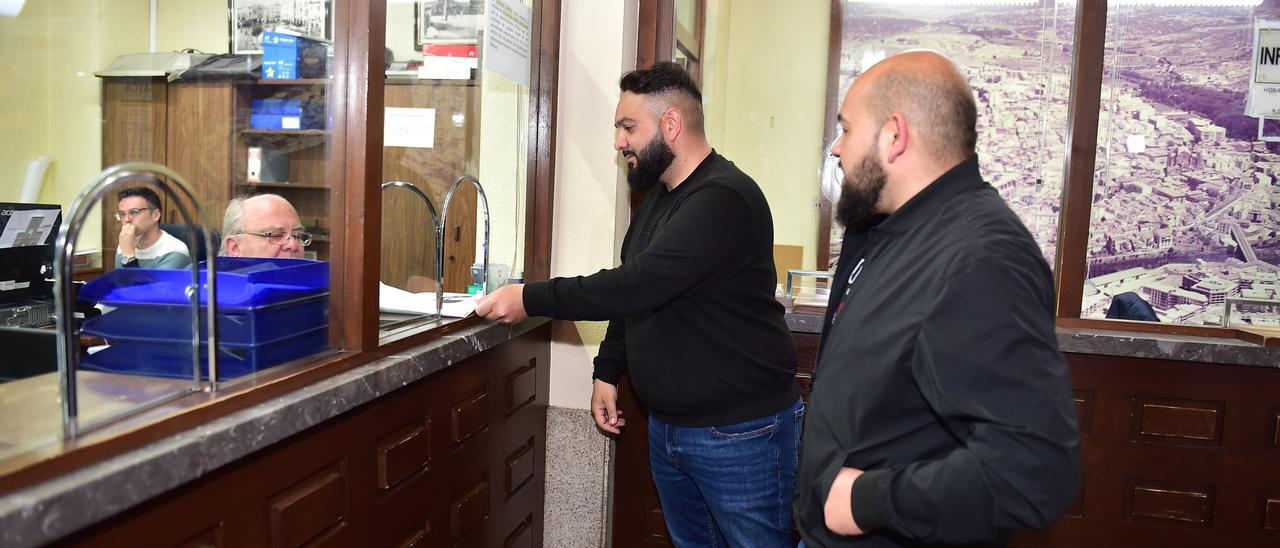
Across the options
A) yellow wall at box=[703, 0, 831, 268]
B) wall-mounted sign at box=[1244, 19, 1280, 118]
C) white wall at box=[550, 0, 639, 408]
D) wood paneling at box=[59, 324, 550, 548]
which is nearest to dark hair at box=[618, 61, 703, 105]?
white wall at box=[550, 0, 639, 408]

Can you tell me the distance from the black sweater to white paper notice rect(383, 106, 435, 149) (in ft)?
1.60

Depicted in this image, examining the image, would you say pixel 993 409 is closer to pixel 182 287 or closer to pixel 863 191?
pixel 863 191

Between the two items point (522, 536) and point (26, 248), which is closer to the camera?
point (26, 248)

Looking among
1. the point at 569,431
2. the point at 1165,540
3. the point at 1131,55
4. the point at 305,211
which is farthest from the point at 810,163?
the point at 305,211

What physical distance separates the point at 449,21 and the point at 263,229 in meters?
0.81

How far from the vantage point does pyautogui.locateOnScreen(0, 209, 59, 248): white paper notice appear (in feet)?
8.36

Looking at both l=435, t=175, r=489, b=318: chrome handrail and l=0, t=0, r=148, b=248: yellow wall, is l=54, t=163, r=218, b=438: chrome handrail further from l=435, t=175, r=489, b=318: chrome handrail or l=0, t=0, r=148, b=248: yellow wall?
l=0, t=0, r=148, b=248: yellow wall

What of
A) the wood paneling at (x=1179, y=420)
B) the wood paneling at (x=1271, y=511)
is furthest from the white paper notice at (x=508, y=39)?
the wood paneling at (x=1271, y=511)

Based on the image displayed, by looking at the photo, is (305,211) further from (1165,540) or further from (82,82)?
(1165,540)

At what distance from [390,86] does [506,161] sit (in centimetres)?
82

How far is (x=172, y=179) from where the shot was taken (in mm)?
1283

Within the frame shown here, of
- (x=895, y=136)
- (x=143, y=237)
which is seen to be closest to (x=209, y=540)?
(x=143, y=237)

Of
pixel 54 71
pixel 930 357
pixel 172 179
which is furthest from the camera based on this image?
pixel 54 71

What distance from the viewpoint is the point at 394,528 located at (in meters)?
1.86
